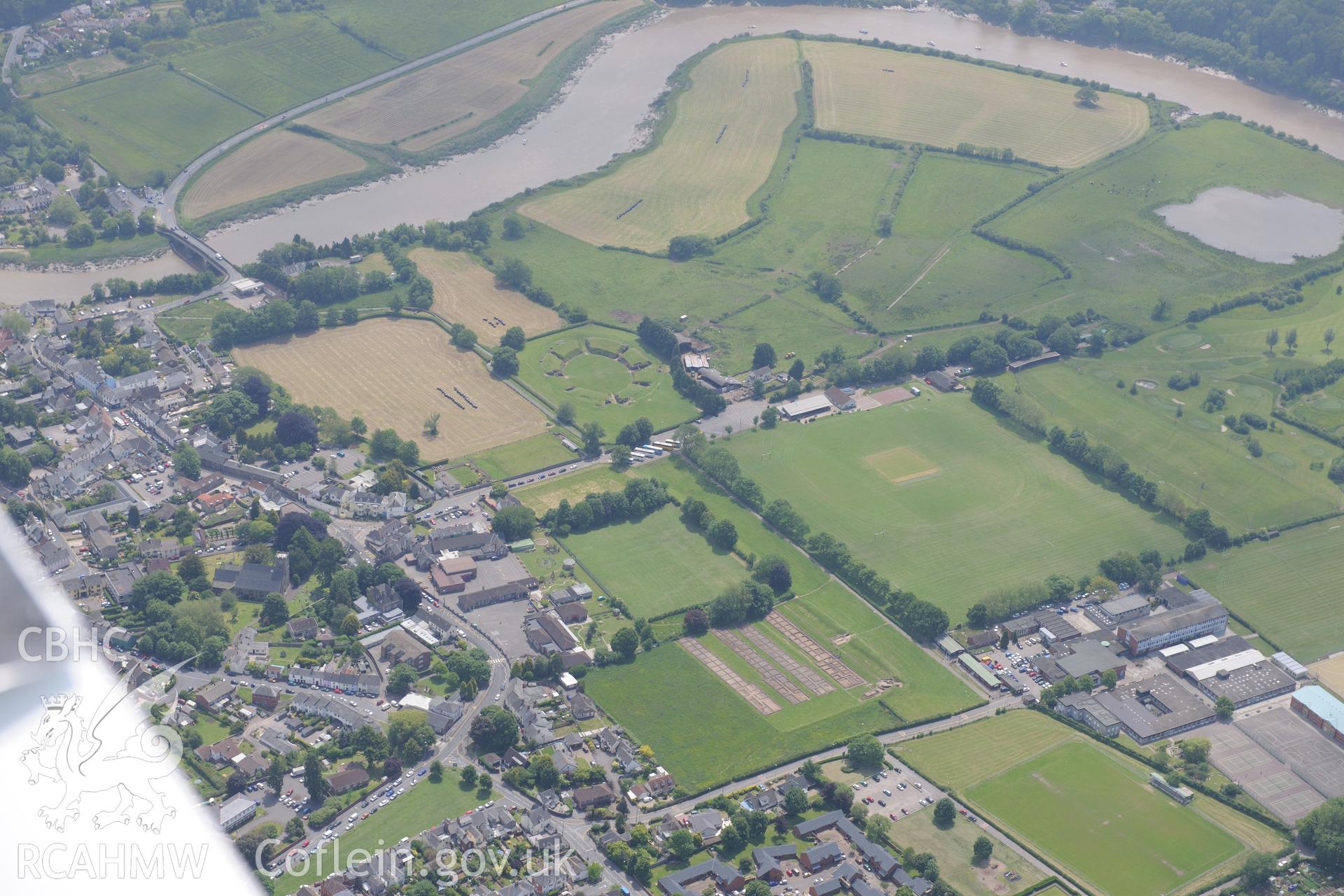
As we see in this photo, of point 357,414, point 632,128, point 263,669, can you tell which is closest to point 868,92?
point 632,128

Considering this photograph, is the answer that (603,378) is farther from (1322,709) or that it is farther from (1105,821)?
(1322,709)

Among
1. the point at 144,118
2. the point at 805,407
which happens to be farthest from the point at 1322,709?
the point at 144,118

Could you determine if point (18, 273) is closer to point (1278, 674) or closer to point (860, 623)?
point (860, 623)

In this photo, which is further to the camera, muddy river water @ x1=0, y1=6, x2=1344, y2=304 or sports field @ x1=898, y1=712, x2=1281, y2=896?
muddy river water @ x1=0, y1=6, x2=1344, y2=304

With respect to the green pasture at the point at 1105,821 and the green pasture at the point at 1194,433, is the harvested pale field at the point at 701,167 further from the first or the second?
the green pasture at the point at 1105,821

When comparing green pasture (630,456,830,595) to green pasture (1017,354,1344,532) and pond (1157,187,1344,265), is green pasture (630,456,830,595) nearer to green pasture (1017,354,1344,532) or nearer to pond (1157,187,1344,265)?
green pasture (1017,354,1344,532)

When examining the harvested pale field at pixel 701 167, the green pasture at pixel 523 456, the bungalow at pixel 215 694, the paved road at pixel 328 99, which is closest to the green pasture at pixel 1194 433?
the green pasture at pixel 523 456

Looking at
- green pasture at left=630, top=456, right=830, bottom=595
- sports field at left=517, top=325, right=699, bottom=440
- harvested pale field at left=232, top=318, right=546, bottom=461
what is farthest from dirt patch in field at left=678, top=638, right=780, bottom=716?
harvested pale field at left=232, top=318, right=546, bottom=461
